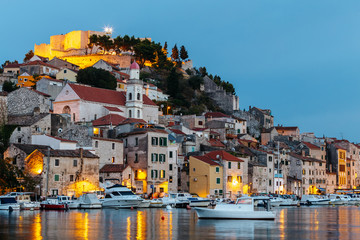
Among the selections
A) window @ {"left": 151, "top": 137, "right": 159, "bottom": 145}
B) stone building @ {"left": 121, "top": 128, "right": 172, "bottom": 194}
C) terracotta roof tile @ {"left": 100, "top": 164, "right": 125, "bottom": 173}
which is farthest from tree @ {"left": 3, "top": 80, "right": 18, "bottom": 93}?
window @ {"left": 151, "top": 137, "right": 159, "bottom": 145}

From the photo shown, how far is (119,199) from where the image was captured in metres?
58.1

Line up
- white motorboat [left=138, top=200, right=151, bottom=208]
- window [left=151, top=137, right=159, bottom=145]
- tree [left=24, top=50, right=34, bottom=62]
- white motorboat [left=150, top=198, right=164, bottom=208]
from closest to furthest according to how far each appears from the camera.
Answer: white motorboat [left=138, top=200, right=151, bottom=208], white motorboat [left=150, top=198, right=164, bottom=208], window [left=151, top=137, right=159, bottom=145], tree [left=24, top=50, right=34, bottom=62]

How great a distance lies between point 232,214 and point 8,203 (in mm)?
22622

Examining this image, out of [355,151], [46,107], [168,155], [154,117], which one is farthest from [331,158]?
[46,107]

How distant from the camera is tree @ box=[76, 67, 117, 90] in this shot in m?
108

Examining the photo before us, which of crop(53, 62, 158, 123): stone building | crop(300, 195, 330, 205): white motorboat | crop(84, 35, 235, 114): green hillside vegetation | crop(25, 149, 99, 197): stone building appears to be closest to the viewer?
crop(25, 149, 99, 197): stone building

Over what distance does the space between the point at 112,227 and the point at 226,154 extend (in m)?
47.3

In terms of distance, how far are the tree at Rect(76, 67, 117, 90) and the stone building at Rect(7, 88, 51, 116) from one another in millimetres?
23566

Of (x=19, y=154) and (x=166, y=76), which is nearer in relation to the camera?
(x=19, y=154)

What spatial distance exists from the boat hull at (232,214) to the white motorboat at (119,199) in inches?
642

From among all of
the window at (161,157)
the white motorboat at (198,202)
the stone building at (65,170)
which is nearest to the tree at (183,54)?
the window at (161,157)

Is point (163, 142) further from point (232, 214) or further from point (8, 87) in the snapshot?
point (8, 87)

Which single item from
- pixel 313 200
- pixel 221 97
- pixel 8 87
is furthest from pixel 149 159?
pixel 221 97

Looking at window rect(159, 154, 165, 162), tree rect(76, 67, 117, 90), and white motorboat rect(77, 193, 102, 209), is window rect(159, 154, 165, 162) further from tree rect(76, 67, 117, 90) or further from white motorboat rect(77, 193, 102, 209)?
tree rect(76, 67, 117, 90)
